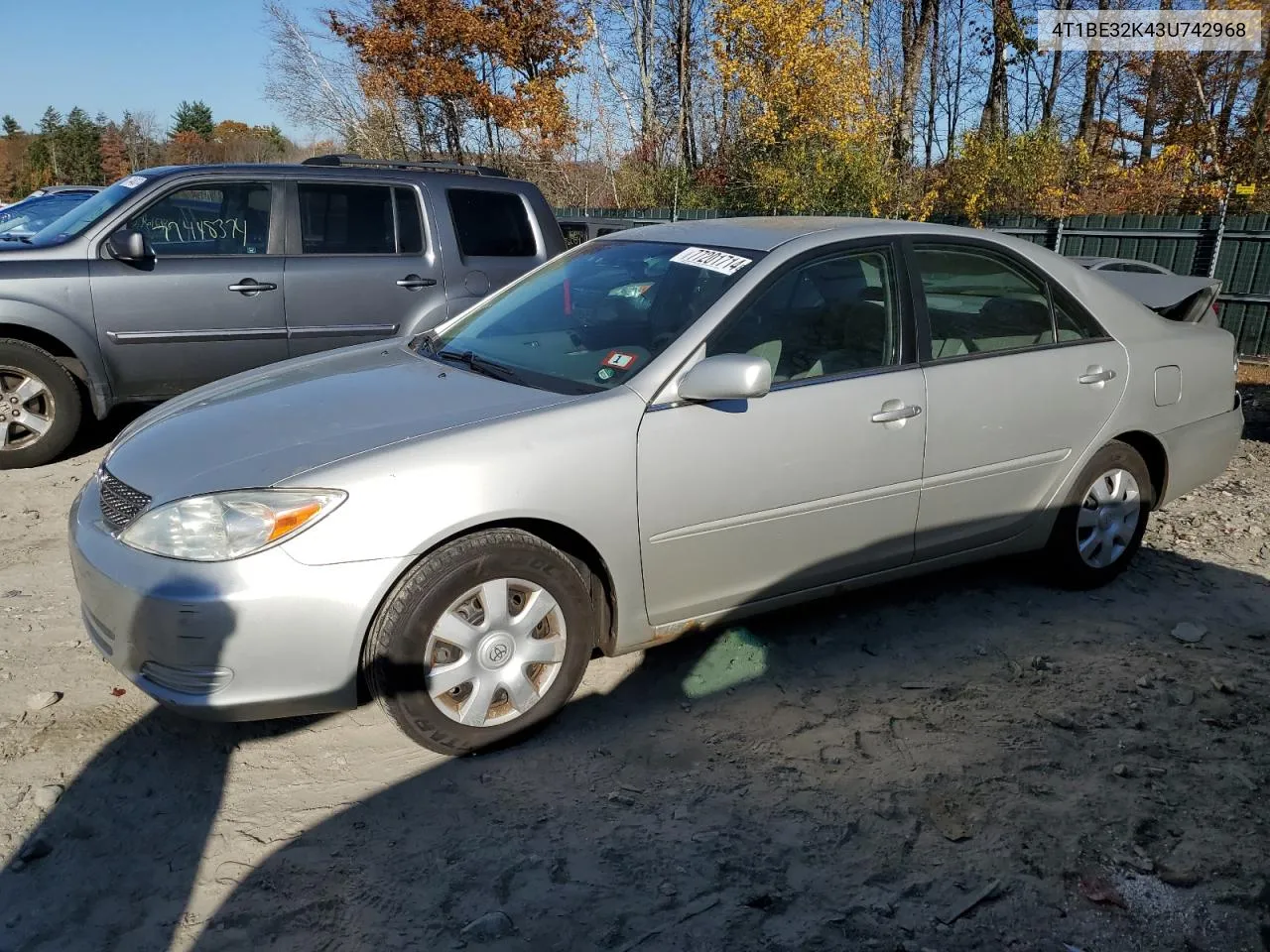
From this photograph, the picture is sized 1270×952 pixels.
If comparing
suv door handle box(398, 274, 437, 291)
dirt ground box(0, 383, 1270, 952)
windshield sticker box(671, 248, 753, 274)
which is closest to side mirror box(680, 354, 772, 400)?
windshield sticker box(671, 248, 753, 274)

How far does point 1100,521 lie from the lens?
4.47 m

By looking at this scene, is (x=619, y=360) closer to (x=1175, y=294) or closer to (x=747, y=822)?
(x=747, y=822)

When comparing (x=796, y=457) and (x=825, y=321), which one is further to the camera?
(x=825, y=321)

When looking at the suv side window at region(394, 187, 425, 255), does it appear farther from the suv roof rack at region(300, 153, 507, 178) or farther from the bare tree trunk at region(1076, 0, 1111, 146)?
the bare tree trunk at region(1076, 0, 1111, 146)

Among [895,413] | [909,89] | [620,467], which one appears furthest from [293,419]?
[909,89]

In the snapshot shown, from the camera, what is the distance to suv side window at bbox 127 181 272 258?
6402mm

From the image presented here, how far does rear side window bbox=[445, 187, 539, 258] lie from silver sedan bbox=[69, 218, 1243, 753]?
9.87 feet

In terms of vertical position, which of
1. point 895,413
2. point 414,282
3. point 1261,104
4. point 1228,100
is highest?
point 1228,100

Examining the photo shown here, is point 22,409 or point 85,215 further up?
point 85,215

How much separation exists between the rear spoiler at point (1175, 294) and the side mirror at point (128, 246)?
540cm

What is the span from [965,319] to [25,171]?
49710 millimetres

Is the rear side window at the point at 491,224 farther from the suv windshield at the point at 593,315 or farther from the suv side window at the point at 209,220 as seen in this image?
the suv windshield at the point at 593,315

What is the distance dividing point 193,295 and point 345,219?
1.17 m

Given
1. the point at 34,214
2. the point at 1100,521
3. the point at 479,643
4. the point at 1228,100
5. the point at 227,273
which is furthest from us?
the point at 1228,100
